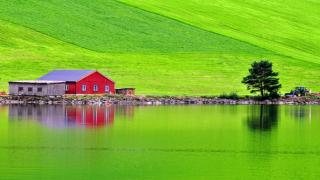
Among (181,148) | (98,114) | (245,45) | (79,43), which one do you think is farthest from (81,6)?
(181,148)

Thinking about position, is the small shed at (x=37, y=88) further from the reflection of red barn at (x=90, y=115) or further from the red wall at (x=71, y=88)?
the reflection of red barn at (x=90, y=115)

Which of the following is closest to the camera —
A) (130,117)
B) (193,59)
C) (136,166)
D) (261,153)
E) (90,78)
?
(136,166)

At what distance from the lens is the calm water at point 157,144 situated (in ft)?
175

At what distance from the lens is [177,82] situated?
134 meters

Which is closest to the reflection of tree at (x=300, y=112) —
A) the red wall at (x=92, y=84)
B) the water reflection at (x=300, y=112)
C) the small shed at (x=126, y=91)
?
the water reflection at (x=300, y=112)

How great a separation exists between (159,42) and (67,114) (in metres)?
63.7

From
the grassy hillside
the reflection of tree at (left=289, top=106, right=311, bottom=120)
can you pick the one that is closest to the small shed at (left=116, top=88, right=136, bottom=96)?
the reflection of tree at (left=289, top=106, right=311, bottom=120)

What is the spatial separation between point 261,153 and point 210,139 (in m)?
8.78

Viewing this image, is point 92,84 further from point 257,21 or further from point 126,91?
point 257,21

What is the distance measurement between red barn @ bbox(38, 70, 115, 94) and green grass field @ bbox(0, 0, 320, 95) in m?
5.82

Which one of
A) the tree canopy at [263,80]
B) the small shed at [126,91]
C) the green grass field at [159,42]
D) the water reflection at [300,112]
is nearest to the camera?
the water reflection at [300,112]

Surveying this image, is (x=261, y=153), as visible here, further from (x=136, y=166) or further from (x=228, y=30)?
(x=228, y=30)

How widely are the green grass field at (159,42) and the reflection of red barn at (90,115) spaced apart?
2050 cm

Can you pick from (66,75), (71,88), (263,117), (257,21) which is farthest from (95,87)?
(257,21)
